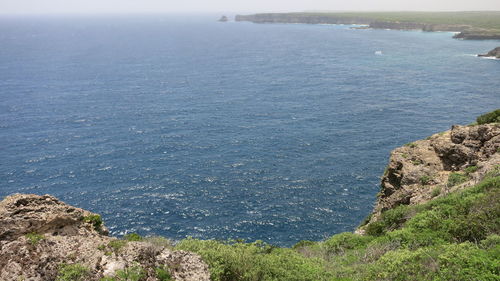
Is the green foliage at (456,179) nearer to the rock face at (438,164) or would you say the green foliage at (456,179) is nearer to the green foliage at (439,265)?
the rock face at (438,164)

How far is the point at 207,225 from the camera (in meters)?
55.8

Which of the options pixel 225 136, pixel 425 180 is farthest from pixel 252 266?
pixel 225 136

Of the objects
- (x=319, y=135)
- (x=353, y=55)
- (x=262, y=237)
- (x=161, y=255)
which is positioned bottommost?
(x=262, y=237)

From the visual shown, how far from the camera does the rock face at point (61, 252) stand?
21.8 metres

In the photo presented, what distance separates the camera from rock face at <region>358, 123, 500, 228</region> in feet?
137

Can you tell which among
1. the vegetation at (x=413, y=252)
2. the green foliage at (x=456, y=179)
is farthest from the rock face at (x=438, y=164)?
the vegetation at (x=413, y=252)

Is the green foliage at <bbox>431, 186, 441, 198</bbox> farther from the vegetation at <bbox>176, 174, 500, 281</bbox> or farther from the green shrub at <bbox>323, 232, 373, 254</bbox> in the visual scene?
the green shrub at <bbox>323, 232, 373, 254</bbox>

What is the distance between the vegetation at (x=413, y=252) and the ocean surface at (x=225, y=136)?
20478 mm

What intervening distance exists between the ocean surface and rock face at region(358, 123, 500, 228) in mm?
10681

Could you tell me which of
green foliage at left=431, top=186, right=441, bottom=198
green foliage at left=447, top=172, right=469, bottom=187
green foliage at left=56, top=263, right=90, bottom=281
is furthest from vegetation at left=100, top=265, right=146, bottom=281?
green foliage at left=447, top=172, right=469, bottom=187

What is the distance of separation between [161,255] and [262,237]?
30754 mm

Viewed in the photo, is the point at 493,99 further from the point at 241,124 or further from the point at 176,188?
the point at 176,188

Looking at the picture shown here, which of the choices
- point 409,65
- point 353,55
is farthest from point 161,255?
point 353,55

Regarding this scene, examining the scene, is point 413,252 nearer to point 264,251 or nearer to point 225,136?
point 264,251
